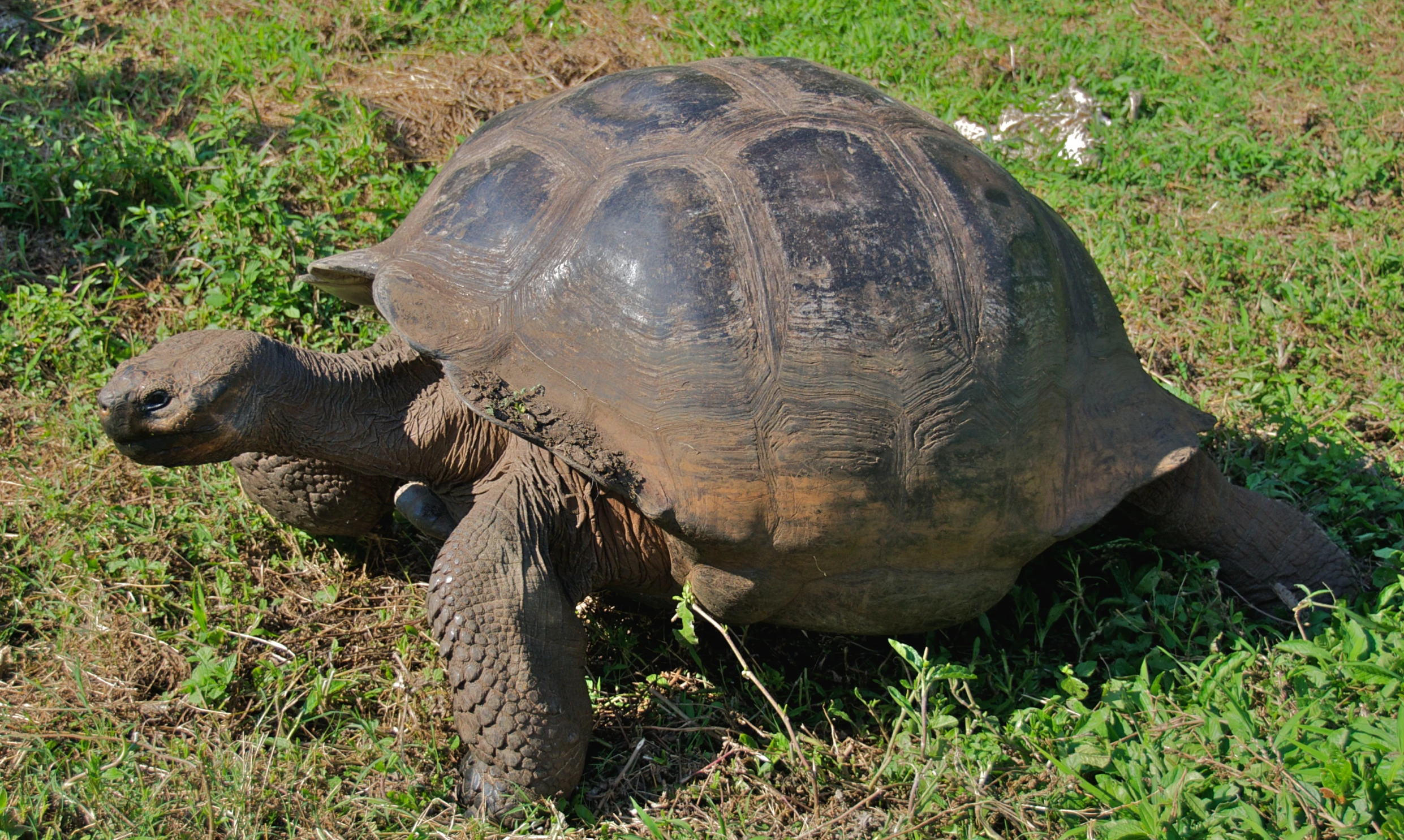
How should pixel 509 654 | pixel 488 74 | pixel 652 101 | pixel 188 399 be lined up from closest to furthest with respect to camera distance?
pixel 509 654, pixel 188 399, pixel 652 101, pixel 488 74

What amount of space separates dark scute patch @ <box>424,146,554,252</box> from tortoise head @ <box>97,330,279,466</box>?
0.69 m

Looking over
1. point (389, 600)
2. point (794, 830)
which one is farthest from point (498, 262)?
point (794, 830)

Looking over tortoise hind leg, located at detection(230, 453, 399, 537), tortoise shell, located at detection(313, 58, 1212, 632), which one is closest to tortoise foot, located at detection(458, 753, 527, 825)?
tortoise shell, located at detection(313, 58, 1212, 632)

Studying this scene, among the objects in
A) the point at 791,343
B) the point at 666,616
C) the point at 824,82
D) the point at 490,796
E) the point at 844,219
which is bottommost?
the point at 490,796

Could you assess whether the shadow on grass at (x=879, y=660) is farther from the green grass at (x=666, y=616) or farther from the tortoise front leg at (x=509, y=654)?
the tortoise front leg at (x=509, y=654)

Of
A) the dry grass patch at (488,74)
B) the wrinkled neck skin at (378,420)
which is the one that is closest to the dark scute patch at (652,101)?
the wrinkled neck skin at (378,420)

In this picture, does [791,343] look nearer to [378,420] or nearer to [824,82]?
[824,82]

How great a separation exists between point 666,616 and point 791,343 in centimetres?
130

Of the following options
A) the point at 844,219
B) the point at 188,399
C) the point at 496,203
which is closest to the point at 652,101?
the point at 496,203

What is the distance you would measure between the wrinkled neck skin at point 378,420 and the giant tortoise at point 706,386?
11 millimetres

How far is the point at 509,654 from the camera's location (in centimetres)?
276

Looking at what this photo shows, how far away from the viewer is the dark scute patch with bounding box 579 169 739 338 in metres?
2.63

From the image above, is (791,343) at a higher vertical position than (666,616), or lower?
higher

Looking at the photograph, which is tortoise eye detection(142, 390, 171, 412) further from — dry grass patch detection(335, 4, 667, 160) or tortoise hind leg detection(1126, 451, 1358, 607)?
tortoise hind leg detection(1126, 451, 1358, 607)
